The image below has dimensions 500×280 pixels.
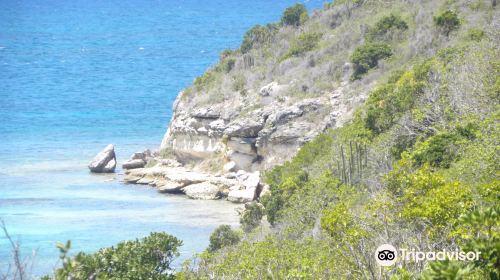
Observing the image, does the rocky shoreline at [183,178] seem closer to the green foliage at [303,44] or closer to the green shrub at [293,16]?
the green foliage at [303,44]

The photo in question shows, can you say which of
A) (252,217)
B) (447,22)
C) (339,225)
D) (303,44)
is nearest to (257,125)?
(303,44)

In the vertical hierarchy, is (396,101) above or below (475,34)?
below

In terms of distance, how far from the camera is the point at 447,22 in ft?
165

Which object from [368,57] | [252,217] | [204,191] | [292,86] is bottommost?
[252,217]

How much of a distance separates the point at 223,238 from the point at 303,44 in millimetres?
24729

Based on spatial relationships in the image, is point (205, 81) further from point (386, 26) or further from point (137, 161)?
point (386, 26)

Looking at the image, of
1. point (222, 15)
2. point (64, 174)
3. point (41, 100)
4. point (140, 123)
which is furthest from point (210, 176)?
point (222, 15)

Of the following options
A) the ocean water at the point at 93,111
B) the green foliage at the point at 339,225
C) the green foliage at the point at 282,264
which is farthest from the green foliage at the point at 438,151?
the green foliage at the point at 339,225

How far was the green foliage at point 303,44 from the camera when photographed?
57.8 m

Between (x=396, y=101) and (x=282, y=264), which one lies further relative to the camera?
(x=396, y=101)

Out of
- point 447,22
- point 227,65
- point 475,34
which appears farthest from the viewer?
point 227,65

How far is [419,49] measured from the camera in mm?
49812

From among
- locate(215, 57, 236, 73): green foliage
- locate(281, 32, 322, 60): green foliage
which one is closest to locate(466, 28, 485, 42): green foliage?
locate(281, 32, 322, 60): green foliage

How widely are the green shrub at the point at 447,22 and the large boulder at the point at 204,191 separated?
561 inches
